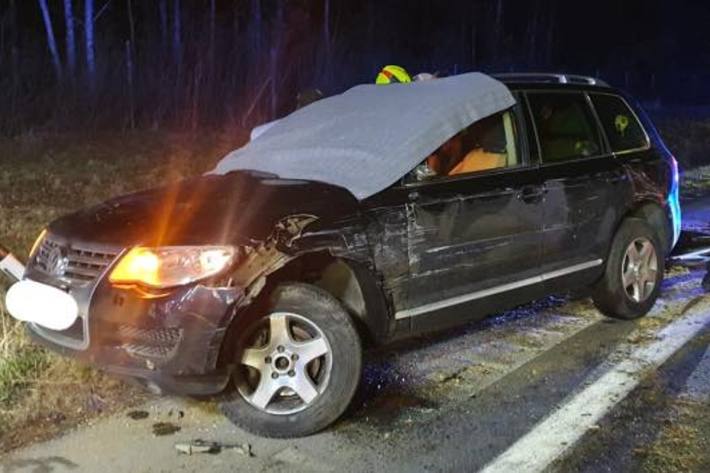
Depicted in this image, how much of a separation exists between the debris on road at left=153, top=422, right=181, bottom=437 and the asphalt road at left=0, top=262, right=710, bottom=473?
0.08 feet

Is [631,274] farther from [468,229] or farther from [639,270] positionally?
[468,229]

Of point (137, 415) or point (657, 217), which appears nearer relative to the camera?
point (137, 415)

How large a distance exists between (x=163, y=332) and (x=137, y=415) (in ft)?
2.44

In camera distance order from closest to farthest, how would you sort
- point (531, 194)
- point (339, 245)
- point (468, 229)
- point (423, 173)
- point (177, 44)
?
point (339, 245) < point (423, 173) < point (468, 229) < point (531, 194) < point (177, 44)

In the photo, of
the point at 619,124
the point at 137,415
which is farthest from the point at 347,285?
the point at 619,124

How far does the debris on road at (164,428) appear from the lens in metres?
3.95

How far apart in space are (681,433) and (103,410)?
2.78 metres

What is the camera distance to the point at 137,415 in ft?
13.6

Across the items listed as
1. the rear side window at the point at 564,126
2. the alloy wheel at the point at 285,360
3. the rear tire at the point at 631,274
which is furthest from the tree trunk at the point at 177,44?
the alloy wheel at the point at 285,360

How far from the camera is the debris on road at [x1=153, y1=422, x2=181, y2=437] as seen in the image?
3.95m

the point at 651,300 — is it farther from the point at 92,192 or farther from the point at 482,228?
the point at 92,192

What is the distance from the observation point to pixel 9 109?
14938 mm

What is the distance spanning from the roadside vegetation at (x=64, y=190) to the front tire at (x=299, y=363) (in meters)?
0.79

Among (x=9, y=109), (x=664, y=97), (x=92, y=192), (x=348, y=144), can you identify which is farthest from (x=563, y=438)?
(x=664, y=97)
